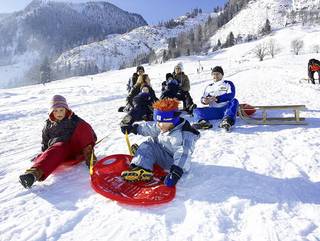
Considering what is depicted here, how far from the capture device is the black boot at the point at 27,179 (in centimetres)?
420

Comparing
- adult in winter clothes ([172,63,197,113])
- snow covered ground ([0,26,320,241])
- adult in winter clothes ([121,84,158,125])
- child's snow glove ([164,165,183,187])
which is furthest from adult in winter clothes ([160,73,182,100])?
child's snow glove ([164,165,183,187])

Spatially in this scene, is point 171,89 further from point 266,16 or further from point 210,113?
point 266,16

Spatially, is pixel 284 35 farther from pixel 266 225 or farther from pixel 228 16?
pixel 266 225

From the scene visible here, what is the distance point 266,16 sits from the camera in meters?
160

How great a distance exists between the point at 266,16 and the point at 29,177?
171 meters

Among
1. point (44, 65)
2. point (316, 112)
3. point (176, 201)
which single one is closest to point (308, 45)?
point (44, 65)

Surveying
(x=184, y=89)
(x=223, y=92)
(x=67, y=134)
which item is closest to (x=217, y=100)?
(x=223, y=92)

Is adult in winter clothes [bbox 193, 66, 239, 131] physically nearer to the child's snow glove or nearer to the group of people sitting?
the group of people sitting

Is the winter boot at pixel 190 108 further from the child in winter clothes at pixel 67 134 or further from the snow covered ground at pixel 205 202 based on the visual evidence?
the child in winter clothes at pixel 67 134

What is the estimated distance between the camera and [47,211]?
379 cm

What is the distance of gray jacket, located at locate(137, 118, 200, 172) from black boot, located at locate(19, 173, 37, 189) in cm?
157

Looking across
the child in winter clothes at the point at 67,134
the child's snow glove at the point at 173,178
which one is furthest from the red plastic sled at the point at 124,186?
the child in winter clothes at the point at 67,134

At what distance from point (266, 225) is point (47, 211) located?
230cm

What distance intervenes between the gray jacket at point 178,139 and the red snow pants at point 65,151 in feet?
2.78
